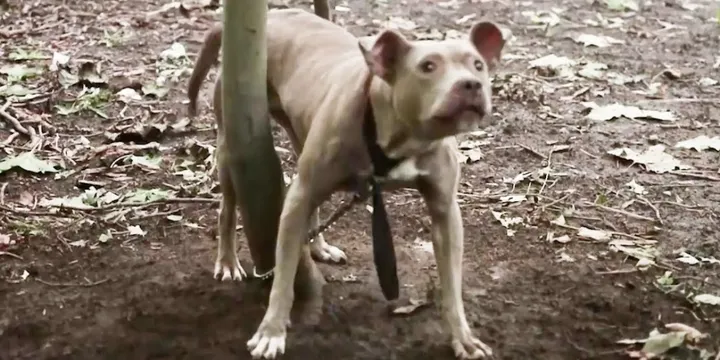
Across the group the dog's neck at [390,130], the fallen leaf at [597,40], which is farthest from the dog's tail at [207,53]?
the fallen leaf at [597,40]

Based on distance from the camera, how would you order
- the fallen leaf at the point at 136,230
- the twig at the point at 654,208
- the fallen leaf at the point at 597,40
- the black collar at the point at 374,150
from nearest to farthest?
1. the black collar at the point at 374,150
2. the fallen leaf at the point at 136,230
3. the twig at the point at 654,208
4. the fallen leaf at the point at 597,40

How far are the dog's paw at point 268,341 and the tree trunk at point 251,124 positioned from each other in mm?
378

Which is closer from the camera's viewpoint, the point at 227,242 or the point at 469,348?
the point at 469,348

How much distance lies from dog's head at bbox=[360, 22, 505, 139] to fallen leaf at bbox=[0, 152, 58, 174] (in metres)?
2.51

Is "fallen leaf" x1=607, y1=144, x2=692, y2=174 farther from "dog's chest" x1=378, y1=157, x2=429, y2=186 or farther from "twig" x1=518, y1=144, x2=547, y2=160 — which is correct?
"dog's chest" x1=378, y1=157, x2=429, y2=186

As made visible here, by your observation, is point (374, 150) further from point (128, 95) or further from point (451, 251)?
point (128, 95)

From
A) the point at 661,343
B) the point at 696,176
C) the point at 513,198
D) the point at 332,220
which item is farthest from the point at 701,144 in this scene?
the point at 332,220

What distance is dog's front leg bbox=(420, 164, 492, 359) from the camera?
10.3ft

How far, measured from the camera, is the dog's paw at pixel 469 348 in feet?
10.3

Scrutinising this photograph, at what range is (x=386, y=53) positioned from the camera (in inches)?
110

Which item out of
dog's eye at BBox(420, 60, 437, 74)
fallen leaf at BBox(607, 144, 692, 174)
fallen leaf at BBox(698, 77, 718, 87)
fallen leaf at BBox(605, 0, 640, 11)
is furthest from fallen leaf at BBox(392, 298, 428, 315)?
fallen leaf at BBox(605, 0, 640, 11)

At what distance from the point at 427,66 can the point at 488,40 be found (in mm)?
261

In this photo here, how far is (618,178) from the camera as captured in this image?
15.5 ft

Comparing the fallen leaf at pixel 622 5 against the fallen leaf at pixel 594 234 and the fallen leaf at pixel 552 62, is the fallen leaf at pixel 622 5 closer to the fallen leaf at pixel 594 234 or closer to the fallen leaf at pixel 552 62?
the fallen leaf at pixel 552 62
